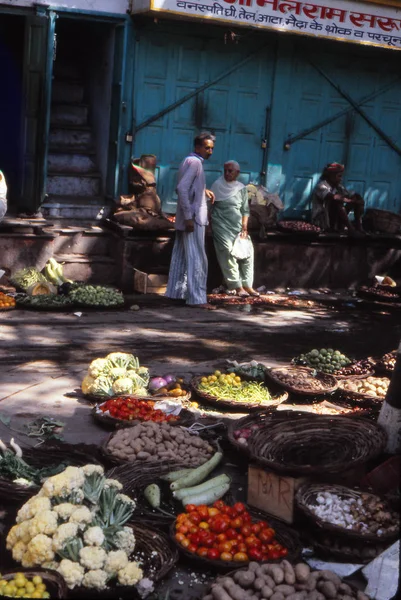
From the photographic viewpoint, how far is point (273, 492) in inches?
221

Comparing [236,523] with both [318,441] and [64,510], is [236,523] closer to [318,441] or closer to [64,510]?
[64,510]

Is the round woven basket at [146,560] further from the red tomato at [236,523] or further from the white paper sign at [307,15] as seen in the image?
the white paper sign at [307,15]

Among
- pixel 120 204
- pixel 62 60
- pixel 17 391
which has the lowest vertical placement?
pixel 17 391

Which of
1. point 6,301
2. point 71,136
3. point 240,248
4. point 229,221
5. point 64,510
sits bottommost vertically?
point 6,301

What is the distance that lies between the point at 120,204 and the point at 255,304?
237 centimetres

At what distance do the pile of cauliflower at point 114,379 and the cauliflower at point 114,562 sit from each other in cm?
295

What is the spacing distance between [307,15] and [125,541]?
10.2 metres

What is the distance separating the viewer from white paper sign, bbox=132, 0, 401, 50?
1246 cm

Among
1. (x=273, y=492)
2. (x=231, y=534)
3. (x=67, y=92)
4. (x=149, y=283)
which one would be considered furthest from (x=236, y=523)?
(x=67, y=92)

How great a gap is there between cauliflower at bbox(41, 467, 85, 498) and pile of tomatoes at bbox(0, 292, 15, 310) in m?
6.28

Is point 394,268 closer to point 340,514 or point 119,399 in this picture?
point 119,399

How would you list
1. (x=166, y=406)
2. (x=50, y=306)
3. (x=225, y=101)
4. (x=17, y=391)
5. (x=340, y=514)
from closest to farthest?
(x=340, y=514) → (x=166, y=406) → (x=17, y=391) → (x=50, y=306) → (x=225, y=101)

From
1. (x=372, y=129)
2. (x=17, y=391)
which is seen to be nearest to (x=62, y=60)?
(x=372, y=129)

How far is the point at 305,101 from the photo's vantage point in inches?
566
